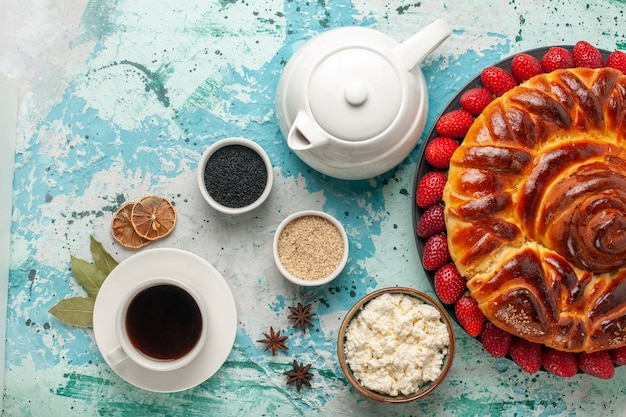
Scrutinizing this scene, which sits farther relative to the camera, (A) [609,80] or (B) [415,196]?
(B) [415,196]

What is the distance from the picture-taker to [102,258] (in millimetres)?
1854

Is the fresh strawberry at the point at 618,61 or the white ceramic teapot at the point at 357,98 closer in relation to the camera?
the white ceramic teapot at the point at 357,98

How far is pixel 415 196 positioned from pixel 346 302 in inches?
14.1

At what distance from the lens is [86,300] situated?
6.06ft

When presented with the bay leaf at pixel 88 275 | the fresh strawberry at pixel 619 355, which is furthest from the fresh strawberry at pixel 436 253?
the bay leaf at pixel 88 275

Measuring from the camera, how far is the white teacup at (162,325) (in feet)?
5.48

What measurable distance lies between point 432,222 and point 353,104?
38cm

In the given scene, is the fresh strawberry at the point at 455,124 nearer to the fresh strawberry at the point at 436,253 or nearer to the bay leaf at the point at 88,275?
the fresh strawberry at the point at 436,253

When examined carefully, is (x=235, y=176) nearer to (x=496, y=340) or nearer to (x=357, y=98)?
(x=357, y=98)

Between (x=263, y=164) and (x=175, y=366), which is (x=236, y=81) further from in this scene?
(x=175, y=366)

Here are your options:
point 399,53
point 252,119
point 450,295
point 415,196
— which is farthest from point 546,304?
point 252,119

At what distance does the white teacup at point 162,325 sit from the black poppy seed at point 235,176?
270 millimetres

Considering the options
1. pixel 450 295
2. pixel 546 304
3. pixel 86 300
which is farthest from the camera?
pixel 86 300

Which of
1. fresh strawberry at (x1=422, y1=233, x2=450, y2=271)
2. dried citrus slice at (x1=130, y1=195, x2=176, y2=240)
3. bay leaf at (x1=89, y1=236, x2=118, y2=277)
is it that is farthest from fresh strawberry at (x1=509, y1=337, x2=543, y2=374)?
bay leaf at (x1=89, y1=236, x2=118, y2=277)
